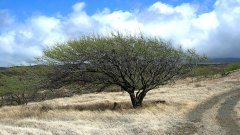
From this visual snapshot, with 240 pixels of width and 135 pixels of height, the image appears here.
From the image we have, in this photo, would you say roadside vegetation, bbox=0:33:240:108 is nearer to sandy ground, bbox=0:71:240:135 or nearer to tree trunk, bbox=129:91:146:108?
tree trunk, bbox=129:91:146:108

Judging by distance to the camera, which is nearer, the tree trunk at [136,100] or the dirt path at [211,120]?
the dirt path at [211,120]

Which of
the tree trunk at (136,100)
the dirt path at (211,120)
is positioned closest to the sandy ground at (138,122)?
the dirt path at (211,120)

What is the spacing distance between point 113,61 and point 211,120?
35.6 ft

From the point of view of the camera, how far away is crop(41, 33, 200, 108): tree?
35.9 metres

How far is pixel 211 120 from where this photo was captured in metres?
28.2

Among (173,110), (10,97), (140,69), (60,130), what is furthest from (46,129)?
(10,97)

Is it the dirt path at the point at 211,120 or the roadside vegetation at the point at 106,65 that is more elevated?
the roadside vegetation at the point at 106,65

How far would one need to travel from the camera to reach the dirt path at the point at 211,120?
954 inches

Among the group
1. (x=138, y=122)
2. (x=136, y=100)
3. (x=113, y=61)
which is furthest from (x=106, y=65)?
(x=138, y=122)

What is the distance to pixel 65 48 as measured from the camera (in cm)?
3650

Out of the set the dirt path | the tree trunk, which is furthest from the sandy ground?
the tree trunk

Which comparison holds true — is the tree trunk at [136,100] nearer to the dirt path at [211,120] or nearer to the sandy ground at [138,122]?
the sandy ground at [138,122]

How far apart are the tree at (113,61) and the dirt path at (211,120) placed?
202 inches

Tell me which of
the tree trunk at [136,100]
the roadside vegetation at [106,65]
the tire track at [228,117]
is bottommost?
the tire track at [228,117]
